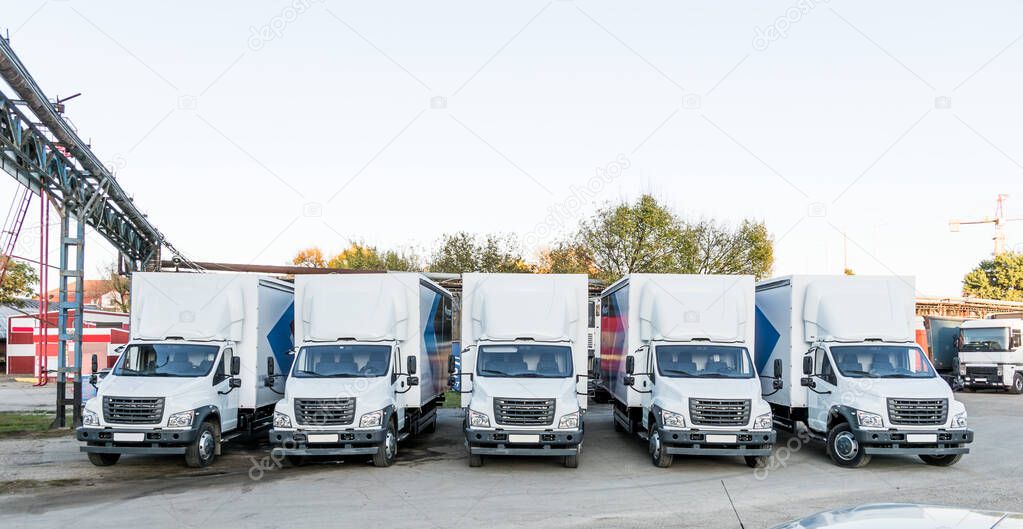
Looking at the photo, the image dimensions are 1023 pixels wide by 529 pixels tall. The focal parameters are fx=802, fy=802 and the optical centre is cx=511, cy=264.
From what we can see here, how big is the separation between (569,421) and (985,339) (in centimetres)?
2621

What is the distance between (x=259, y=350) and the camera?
1573 centimetres

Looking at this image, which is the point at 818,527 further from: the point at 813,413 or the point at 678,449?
the point at 813,413

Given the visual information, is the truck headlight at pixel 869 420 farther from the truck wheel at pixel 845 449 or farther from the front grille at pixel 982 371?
the front grille at pixel 982 371

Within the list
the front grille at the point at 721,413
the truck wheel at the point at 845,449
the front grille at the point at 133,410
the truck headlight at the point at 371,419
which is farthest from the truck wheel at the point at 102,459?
the truck wheel at the point at 845,449

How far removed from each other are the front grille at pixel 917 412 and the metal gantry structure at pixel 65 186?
16471 millimetres

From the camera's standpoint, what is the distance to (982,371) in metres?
32.4

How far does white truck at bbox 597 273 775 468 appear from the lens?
44.3 feet

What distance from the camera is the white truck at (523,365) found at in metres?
13.4

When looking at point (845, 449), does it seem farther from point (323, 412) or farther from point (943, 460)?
point (323, 412)

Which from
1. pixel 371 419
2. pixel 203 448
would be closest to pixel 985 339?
pixel 371 419

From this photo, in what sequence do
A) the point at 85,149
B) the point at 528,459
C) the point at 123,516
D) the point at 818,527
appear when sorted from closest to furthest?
the point at 818,527
the point at 123,516
the point at 528,459
the point at 85,149

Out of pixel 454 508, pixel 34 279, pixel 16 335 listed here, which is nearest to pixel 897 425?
pixel 454 508

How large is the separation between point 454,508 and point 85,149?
43.7 ft

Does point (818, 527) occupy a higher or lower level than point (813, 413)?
higher
